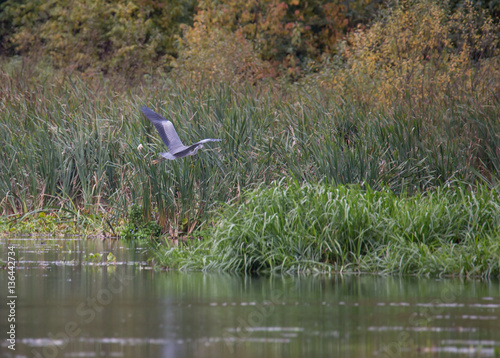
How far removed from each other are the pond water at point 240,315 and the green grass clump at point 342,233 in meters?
0.35

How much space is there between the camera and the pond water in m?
5.15

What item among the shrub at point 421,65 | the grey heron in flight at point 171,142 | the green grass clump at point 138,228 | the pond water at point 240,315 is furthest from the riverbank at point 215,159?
the pond water at point 240,315

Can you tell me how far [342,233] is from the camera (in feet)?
29.4

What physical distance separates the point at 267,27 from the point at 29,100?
536 inches

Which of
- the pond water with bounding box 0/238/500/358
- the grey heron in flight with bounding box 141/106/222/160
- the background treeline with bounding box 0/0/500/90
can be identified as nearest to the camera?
the pond water with bounding box 0/238/500/358

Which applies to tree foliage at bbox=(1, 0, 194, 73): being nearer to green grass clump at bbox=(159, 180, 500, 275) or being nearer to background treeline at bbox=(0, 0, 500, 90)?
background treeline at bbox=(0, 0, 500, 90)

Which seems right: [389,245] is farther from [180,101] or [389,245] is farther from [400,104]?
[180,101]

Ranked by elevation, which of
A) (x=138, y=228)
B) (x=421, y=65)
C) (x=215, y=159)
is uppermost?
(x=421, y=65)

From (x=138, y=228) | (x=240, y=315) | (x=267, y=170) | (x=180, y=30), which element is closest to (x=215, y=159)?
(x=267, y=170)

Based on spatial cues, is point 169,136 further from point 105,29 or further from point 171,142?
point 105,29

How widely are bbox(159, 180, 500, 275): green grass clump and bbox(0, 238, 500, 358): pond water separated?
0.35 m

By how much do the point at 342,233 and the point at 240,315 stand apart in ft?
9.41

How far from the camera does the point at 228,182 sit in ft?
40.0

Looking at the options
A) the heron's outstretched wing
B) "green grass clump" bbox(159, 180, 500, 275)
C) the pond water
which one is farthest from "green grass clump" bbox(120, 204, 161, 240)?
the pond water
